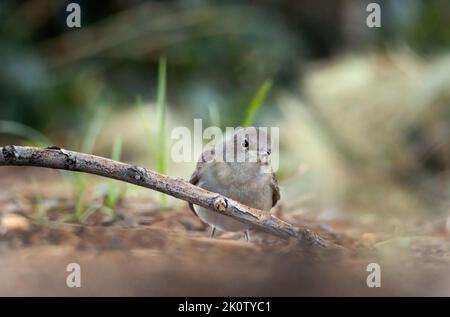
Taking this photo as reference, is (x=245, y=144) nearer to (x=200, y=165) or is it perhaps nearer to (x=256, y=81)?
(x=200, y=165)

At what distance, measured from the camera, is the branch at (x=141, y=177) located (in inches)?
70.7

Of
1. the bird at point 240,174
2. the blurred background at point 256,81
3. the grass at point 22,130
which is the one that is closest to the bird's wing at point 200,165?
the bird at point 240,174

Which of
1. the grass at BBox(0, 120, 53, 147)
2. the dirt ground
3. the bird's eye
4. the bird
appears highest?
the grass at BBox(0, 120, 53, 147)

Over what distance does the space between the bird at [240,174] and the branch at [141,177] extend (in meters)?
0.43

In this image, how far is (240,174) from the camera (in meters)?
2.38

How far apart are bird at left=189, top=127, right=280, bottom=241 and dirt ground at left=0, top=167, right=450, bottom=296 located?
9 cm

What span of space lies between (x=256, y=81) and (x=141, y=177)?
4.18 metres

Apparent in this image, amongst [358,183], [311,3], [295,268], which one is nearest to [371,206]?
[358,183]

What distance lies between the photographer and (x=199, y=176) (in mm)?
2484

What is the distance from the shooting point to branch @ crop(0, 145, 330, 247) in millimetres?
1795

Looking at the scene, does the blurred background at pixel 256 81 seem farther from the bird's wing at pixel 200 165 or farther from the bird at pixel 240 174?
the bird at pixel 240 174

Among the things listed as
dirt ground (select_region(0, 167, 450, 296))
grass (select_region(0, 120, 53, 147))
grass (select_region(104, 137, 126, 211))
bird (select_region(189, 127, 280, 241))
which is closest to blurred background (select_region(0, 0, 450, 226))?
grass (select_region(0, 120, 53, 147))

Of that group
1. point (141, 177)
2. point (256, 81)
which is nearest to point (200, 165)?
point (141, 177)

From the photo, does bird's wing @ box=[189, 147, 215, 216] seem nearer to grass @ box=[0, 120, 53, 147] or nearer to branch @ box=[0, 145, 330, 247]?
branch @ box=[0, 145, 330, 247]
